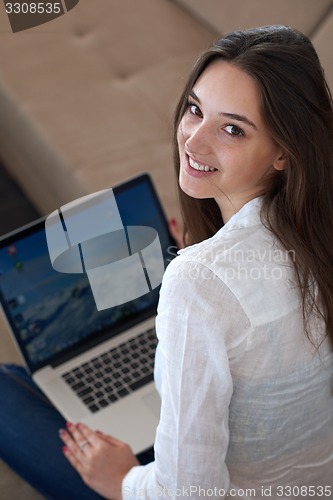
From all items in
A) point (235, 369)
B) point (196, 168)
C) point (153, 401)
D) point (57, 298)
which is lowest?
point (153, 401)

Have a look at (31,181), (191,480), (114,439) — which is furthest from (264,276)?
(31,181)

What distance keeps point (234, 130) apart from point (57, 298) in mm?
425

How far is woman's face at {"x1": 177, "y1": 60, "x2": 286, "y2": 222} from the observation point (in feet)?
2.11

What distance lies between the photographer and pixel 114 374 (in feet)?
3.23

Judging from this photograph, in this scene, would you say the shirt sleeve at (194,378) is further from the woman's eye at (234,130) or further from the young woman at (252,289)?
the woman's eye at (234,130)

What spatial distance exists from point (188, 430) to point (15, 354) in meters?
0.51

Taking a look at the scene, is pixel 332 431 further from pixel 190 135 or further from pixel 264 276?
pixel 190 135

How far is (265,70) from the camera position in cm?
62

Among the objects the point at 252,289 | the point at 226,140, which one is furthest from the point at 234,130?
the point at 252,289

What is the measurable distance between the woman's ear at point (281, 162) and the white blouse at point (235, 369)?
0.12 ft

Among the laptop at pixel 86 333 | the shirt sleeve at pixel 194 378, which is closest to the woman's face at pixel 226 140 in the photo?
the shirt sleeve at pixel 194 378

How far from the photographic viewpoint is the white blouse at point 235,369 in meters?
0.63

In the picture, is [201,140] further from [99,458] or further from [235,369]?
[99,458]

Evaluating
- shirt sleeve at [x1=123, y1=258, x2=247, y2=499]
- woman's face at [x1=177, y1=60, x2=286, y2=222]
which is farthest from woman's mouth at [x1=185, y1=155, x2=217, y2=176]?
shirt sleeve at [x1=123, y1=258, x2=247, y2=499]
